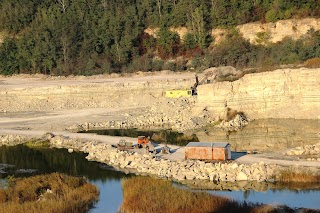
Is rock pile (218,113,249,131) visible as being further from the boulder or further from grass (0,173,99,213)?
grass (0,173,99,213)

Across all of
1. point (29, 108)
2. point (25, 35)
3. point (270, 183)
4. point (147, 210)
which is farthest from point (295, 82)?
point (25, 35)

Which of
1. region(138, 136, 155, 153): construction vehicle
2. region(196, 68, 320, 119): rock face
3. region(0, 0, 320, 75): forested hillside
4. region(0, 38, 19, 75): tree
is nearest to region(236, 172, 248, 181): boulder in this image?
region(138, 136, 155, 153): construction vehicle

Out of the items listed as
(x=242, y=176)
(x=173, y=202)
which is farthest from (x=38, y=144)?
(x=173, y=202)

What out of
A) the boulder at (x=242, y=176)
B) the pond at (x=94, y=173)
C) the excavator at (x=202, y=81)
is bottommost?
the pond at (x=94, y=173)

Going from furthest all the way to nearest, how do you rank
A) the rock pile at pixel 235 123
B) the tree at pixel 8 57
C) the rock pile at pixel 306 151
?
the tree at pixel 8 57, the rock pile at pixel 235 123, the rock pile at pixel 306 151

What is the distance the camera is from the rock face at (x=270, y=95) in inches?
1325

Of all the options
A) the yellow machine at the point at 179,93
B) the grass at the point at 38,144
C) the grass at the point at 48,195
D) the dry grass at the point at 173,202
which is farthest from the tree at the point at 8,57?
the dry grass at the point at 173,202

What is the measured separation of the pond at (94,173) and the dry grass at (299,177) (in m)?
0.93

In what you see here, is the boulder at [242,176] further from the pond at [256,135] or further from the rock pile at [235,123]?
the rock pile at [235,123]

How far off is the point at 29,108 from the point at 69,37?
22402 millimetres

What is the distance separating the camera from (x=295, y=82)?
34.3 meters

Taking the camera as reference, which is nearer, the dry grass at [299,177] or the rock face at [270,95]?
the dry grass at [299,177]

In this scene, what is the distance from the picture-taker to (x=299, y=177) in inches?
754

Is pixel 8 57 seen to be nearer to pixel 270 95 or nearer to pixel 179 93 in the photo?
pixel 179 93
